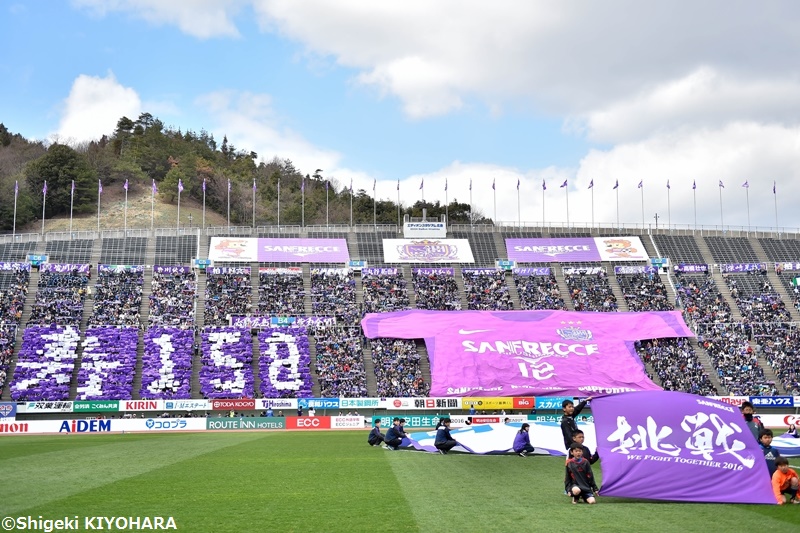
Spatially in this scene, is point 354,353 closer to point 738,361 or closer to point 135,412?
point 135,412

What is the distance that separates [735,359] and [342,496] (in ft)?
176

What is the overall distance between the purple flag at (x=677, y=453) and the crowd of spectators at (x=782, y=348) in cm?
4760

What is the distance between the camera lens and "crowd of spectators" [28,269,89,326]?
2397 inches

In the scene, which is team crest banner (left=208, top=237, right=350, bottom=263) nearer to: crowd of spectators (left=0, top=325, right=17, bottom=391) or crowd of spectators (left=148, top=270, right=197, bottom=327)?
crowd of spectators (left=148, top=270, right=197, bottom=327)

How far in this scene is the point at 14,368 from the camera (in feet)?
182

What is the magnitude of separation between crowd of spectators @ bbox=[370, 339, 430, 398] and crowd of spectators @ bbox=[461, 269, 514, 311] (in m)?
9.32

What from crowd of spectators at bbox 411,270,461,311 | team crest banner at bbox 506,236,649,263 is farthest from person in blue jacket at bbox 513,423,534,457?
team crest banner at bbox 506,236,649,263

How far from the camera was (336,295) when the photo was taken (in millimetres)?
68688

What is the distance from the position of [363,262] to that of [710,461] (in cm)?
5942

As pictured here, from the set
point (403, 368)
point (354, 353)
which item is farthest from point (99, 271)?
point (403, 368)

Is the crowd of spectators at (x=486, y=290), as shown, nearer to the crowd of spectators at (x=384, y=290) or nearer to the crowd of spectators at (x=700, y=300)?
the crowd of spectators at (x=384, y=290)

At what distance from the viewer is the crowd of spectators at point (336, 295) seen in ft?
215

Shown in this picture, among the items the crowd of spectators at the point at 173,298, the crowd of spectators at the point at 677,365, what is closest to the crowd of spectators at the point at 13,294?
the crowd of spectators at the point at 173,298

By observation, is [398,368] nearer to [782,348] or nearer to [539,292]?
[539,292]
